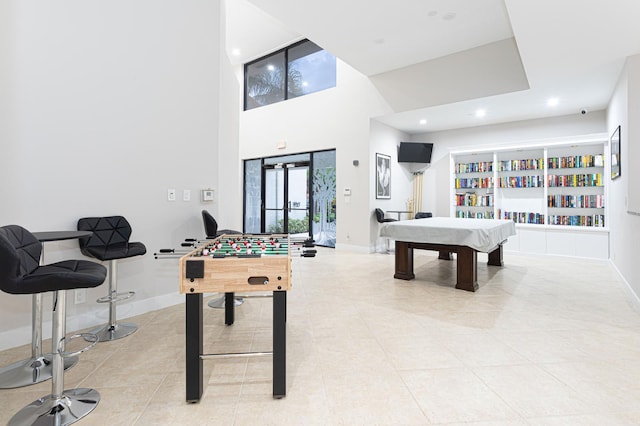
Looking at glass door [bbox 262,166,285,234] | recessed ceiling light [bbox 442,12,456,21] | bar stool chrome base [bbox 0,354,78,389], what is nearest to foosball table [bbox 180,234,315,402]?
bar stool chrome base [bbox 0,354,78,389]

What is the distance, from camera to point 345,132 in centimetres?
702

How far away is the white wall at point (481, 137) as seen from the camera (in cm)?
606

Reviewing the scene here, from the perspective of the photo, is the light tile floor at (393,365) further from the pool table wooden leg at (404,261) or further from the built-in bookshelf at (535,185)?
the built-in bookshelf at (535,185)

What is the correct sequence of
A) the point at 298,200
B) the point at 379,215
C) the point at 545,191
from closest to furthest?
the point at 545,191
the point at 379,215
the point at 298,200

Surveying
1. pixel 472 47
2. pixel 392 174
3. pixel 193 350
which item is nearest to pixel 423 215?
pixel 392 174

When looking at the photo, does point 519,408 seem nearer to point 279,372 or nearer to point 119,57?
point 279,372

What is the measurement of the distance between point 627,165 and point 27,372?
19.2ft

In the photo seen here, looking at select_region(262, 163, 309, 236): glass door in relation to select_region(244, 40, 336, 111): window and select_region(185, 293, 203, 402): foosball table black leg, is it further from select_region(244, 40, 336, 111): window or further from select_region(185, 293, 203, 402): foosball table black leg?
select_region(185, 293, 203, 402): foosball table black leg

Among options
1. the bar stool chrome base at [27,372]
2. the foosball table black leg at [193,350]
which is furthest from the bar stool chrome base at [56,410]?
the foosball table black leg at [193,350]

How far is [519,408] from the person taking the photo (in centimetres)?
172

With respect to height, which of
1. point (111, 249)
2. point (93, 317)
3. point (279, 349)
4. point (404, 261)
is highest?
point (111, 249)

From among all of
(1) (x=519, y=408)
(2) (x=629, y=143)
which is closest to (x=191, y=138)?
(1) (x=519, y=408)

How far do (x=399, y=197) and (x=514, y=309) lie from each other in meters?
4.57

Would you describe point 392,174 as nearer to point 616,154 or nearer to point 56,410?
point 616,154
